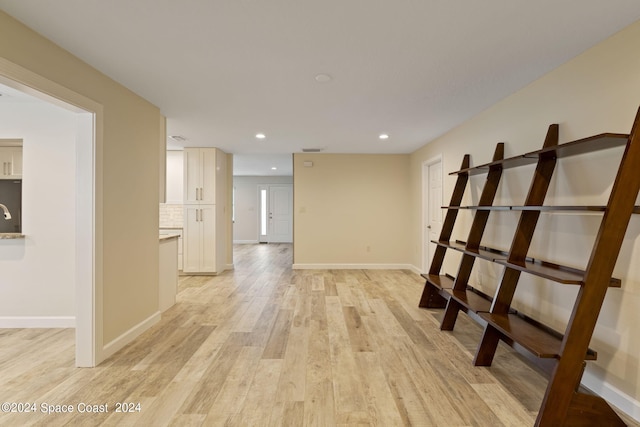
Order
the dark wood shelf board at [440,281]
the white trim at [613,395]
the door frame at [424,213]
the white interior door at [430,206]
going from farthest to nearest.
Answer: the door frame at [424,213]
the white interior door at [430,206]
the dark wood shelf board at [440,281]
the white trim at [613,395]

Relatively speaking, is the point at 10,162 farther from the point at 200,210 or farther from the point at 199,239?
the point at 199,239

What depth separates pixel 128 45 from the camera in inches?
79.7

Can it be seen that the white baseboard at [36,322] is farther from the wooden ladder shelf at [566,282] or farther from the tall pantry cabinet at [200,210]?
the wooden ladder shelf at [566,282]

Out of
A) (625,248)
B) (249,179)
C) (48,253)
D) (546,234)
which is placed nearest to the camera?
(625,248)

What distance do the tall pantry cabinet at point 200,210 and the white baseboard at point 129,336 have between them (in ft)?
7.39

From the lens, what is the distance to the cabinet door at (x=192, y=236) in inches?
214

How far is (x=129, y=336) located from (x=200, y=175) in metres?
3.27

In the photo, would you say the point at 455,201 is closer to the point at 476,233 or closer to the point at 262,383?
the point at 476,233

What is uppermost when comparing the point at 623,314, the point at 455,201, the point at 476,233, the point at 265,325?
the point at 455,201

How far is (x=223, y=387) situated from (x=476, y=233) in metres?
2.59

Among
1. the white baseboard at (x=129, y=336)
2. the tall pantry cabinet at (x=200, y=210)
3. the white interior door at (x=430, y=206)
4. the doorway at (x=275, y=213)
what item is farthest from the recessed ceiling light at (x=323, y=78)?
A: the doorway at (x=275, y=213)

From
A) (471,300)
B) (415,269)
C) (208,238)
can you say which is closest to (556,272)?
(471,300)

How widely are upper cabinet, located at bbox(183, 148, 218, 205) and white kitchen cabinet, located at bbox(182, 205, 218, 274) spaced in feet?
0.52

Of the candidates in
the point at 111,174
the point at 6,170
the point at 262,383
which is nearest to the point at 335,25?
the point at 111,174
